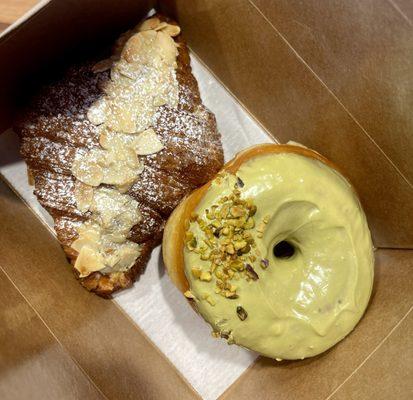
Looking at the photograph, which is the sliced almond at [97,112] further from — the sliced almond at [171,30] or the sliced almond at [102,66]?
the sliced almond at [171,30]

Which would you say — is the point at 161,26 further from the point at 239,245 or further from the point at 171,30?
the point at 239,245

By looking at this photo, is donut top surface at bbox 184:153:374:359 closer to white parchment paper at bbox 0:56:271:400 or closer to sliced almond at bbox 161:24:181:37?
white parchment paper at bbox 0:56:271:400

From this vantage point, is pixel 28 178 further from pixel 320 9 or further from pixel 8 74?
pixel 320 9

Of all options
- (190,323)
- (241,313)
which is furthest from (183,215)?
(190,323)

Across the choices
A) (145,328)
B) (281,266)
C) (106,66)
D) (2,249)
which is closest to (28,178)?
(2,249)

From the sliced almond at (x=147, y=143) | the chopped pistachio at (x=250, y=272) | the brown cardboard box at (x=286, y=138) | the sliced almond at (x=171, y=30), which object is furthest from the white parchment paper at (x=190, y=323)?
the chopped pistachio at (x=250, y=272)

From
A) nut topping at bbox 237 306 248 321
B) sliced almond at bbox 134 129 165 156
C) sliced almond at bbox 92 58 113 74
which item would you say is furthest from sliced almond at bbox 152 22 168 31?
nut topping at bbox 237 306 248 321
